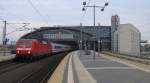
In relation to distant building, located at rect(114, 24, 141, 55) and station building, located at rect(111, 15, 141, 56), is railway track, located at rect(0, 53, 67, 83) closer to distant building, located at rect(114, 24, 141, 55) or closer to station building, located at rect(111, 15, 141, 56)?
station building, located at rect(111, 15, 141, 56)

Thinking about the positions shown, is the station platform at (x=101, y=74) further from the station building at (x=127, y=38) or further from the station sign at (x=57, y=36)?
the station sign at (x=57, y=36)

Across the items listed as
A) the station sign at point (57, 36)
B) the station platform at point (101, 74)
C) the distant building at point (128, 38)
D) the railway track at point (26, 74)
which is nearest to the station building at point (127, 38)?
the distant building at point (128, 38)

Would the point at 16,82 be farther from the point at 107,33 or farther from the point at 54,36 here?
the point at 54,36

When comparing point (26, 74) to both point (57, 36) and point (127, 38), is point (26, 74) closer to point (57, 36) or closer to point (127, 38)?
point (127, 38)

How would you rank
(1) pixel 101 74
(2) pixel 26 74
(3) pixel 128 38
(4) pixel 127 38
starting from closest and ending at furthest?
(1) pixel 101 74, (2) pixel 26 74, (3) pixel 128 38, (4) pixel 127 38

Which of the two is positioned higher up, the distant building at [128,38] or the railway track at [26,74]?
the distant building at [128,38]

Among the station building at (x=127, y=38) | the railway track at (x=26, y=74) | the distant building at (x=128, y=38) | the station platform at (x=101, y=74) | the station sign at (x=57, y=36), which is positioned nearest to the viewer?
the station platform at (x=101, y=74)

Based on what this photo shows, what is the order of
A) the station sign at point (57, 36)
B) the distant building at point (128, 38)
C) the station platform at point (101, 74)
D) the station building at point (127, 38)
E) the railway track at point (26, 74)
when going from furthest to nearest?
the station sign at point (57, 36) < the distant building at point (128, 38) < the station building at point (127, 38) < the railway track at point (26, 74) < the station platform at point (101, 74)

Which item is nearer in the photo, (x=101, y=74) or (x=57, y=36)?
(x=101, y=74)

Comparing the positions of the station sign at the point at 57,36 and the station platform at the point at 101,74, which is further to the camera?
the station sign at the point at 57,36

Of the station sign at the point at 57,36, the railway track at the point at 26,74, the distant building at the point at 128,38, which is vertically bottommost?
the railway track at the point at 26,74

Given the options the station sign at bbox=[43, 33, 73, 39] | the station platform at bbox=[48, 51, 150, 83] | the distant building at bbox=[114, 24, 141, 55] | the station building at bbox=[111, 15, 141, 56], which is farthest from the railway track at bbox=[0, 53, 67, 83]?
the station sign at bbox=[43, 33, 73, 39]

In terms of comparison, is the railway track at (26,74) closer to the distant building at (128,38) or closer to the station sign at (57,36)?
the distant building at (128,38)

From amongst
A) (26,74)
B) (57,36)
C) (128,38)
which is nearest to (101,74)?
(26,74)
